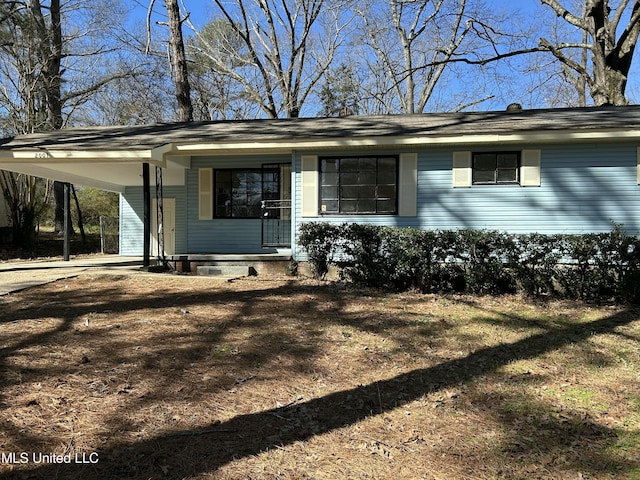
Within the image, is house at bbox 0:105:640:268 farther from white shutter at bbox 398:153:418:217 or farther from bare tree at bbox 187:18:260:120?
bare tree at bbox 187:18:260:120

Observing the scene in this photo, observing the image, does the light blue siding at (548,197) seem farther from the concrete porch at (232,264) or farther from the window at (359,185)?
the concrete porch at (232,264)

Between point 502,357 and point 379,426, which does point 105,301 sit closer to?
point 379,426

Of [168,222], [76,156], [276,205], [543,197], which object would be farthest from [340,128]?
[168,222]

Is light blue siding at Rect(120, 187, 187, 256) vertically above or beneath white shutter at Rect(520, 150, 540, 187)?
beneath

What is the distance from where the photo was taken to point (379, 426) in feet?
10.0

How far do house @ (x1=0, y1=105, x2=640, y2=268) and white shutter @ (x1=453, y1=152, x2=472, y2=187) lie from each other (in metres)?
0.02

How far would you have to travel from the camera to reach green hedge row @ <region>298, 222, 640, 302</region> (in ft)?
20.6

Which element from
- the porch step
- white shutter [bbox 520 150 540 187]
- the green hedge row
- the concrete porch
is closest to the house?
white shutter [bbox 520 150 540 187]

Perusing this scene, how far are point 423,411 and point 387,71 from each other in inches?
940

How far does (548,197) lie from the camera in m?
8.56

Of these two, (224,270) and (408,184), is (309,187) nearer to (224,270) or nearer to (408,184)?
(408,184)

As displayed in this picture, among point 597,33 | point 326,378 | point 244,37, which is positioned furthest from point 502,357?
point 244,37

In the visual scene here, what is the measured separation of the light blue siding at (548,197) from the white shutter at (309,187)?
932 mm

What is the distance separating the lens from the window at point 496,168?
28.6ft
